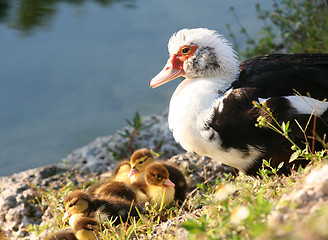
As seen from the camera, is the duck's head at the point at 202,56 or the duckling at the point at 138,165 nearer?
the duck's head at the point at 202,56

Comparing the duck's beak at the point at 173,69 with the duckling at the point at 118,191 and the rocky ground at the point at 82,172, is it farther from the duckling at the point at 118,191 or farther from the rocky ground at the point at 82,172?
the rocky ground at the point at 82,172

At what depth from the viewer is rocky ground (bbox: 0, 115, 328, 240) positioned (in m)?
4.17

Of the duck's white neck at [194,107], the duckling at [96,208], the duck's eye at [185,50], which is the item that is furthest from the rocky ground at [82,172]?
the duck's eye at [185,50]

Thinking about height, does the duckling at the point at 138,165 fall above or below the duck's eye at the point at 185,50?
below

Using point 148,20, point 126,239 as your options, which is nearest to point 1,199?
point 126,239

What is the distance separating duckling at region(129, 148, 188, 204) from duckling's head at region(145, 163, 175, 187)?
0.78ft

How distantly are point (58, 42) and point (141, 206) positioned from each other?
171 inches

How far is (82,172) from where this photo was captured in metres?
4.90

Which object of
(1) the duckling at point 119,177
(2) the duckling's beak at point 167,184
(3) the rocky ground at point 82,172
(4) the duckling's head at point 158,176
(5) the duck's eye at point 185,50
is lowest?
(3) the rocky ground at point 82,172

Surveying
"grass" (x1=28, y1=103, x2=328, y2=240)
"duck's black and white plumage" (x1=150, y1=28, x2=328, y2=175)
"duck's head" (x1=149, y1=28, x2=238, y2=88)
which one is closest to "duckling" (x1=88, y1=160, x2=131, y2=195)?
"grass" (x1=28, y1=103, x2=328, y2=240)

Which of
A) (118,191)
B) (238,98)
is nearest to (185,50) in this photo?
(238,98)

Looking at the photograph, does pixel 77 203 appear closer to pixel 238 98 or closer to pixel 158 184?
pixel 158 184

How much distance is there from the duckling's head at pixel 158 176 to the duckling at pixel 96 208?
1.07 feet

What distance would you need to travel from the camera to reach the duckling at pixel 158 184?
12.0 ft
